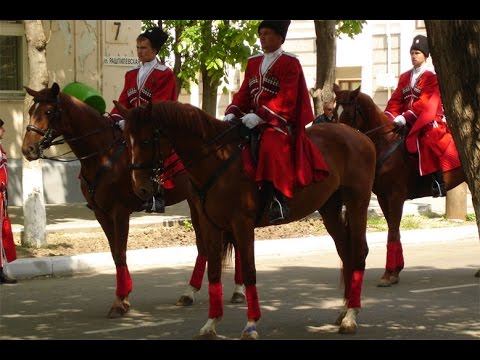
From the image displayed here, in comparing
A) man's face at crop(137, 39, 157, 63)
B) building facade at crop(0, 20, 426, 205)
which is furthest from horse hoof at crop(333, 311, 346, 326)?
building facade at crop(0, 20, 426, 205)

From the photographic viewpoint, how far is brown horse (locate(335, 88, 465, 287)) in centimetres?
1286

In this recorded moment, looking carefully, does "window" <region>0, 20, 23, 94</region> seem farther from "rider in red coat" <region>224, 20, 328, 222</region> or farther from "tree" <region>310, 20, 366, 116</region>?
"rider in red coat" <region>224, 20, 328, 222</region>

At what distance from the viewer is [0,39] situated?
69.9ft

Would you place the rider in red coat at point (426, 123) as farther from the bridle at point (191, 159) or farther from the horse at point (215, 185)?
the bridle at point (191, 159)

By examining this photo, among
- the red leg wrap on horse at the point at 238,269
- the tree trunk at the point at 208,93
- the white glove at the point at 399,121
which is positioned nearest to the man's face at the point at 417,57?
the white glove at the point at 399,121

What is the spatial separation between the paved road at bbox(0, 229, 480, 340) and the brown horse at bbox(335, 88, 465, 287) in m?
0.68

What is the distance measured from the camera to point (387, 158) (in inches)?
514

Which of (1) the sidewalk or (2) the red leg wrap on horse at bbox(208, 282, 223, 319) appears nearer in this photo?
(2) the red leg wrap on horse at bbox(208, 282, 223, 319)

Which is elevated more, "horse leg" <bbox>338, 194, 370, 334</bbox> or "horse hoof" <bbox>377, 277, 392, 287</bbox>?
"horse leg" <bbox>338, 194, 370, 334</bbox>

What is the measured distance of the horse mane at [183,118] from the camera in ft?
29.0

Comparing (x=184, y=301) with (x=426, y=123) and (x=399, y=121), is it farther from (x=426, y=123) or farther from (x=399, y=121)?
(x=426, y=123)

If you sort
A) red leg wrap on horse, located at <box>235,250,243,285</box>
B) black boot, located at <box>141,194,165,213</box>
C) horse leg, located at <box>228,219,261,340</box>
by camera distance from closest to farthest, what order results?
1. horse leg, located at <box>228,219,261,340</box>
2. black boot, located at <box>141,194,165,213</box>
3. red leg wrap on horse, located at <box>235,250,243,285</box>

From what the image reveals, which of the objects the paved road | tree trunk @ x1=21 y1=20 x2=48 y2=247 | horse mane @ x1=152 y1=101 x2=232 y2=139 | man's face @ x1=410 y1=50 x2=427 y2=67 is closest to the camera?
horse mane @ x1=152 y1=101 x2=232 y2=139

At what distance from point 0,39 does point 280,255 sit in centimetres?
865
